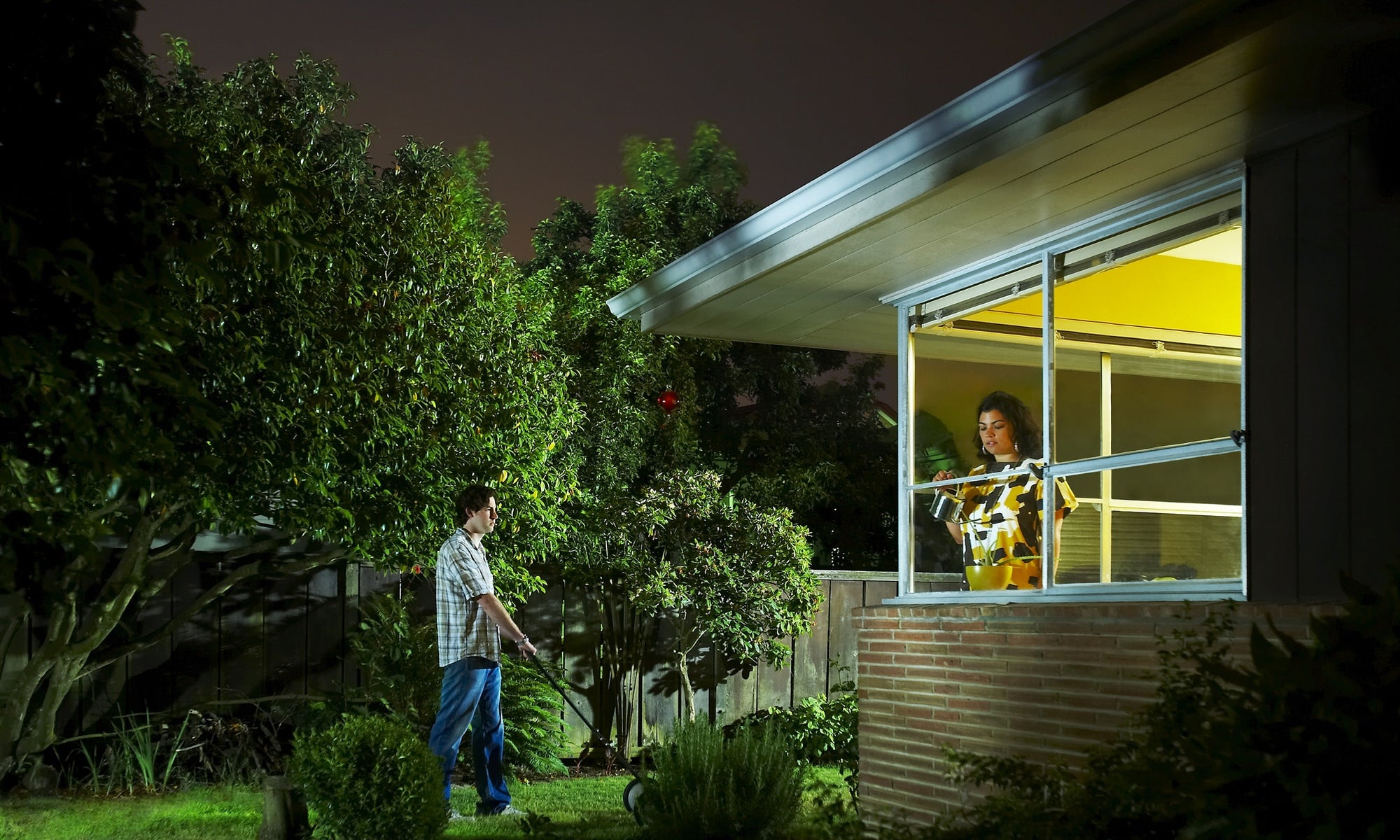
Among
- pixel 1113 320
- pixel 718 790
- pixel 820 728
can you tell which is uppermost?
pixel 1113 320

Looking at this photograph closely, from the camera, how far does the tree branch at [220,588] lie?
875 centimetres

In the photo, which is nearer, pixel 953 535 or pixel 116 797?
pixel 953 535

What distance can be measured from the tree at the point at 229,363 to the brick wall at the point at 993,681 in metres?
2.75

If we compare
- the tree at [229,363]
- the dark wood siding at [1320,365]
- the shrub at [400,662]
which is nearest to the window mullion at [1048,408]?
the dark wood siding at [1320,365]

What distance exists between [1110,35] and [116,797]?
288 inches

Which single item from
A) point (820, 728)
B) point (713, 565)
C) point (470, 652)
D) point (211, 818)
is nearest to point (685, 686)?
point (820, 728)

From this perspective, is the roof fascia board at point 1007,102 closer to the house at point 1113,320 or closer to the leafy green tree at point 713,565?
the house at point 1113,320

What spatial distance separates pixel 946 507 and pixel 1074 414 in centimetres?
97

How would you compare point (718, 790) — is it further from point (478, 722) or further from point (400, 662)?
point (400, 662)

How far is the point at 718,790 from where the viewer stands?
6.24 meters

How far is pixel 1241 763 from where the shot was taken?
2.46 meters

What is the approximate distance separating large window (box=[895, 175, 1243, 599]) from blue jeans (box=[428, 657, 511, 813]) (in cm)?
250

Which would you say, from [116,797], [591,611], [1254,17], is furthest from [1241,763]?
[591,611]

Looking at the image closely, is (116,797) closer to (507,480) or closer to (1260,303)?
(507,480)
